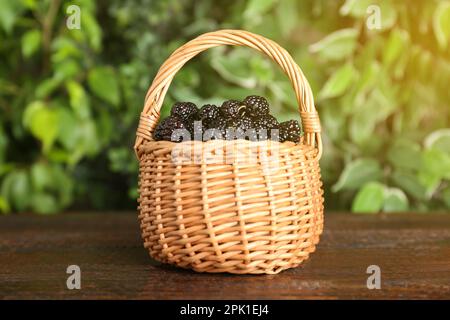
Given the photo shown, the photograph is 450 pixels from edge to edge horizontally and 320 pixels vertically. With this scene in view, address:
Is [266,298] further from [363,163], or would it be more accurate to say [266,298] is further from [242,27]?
[242,27]

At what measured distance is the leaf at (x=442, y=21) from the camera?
1.86m

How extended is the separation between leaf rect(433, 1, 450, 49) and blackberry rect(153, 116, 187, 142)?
52.4 inches

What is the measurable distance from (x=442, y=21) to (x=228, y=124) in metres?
1.32

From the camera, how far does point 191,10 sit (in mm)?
2129

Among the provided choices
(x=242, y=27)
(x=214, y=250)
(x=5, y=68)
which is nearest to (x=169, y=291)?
(x=214, y=250)

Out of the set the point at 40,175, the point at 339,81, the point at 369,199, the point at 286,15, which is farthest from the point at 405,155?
the point at 40,175

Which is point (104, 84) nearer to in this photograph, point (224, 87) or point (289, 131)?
point (224, 87)

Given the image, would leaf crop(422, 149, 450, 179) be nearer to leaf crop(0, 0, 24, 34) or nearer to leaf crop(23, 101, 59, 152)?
leaf crop(23, 101, 59, 152)

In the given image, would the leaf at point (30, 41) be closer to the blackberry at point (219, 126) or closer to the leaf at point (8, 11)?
the leaf at point (8, 11)

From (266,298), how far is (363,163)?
1318 mm

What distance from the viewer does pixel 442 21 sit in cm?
187

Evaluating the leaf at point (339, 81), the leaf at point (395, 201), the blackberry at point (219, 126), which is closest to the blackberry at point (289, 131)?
the blackberry at point (219, 126)

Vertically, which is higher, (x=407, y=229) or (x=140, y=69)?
(x=140, y=69)

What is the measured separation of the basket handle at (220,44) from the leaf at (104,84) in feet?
3.35
